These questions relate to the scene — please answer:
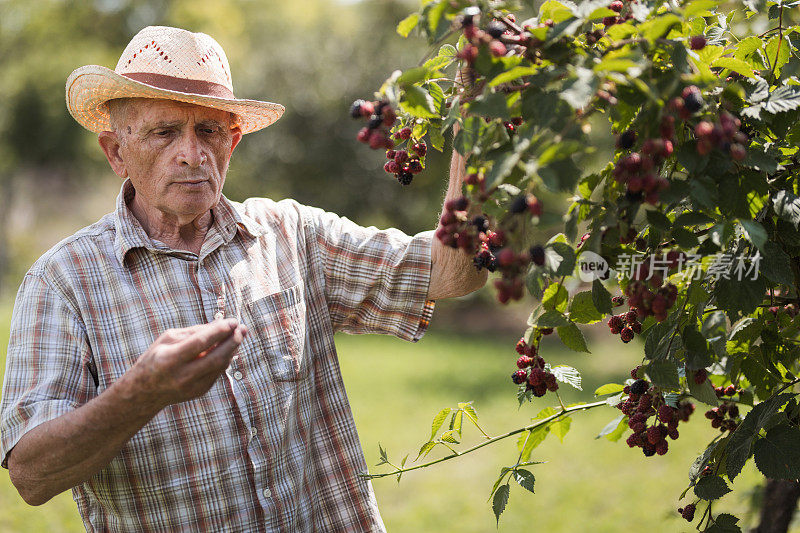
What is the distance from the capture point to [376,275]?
219cm

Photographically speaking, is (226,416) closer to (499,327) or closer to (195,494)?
(195,494)

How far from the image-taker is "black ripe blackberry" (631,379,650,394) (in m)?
1.63

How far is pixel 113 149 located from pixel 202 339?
91 centimetres

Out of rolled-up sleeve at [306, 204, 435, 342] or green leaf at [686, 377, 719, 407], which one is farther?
rolled-up sleeve at [306, 204, 435, 342]

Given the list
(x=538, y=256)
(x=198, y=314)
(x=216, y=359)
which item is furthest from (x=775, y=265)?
(x=198, y=314)

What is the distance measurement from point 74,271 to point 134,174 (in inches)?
12.0

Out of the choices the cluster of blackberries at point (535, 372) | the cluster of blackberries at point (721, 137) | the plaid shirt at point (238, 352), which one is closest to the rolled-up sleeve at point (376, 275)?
the plaid shirt at point (238, 352)

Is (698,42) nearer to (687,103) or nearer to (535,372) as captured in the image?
(687,103)

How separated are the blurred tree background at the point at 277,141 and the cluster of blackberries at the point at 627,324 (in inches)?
352

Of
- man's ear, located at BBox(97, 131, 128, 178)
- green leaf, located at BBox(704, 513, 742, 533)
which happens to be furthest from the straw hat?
green leaf, located at BBox(704, 513, 742, 533)

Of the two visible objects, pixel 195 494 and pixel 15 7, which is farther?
pixel 15 7

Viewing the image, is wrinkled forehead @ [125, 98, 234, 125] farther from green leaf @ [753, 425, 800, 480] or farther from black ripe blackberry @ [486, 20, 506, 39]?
green leaf @ [753, 425, 800, 480]

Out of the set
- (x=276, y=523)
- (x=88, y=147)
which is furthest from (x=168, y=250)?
(x=88, y=147)

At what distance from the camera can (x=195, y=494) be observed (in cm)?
194
